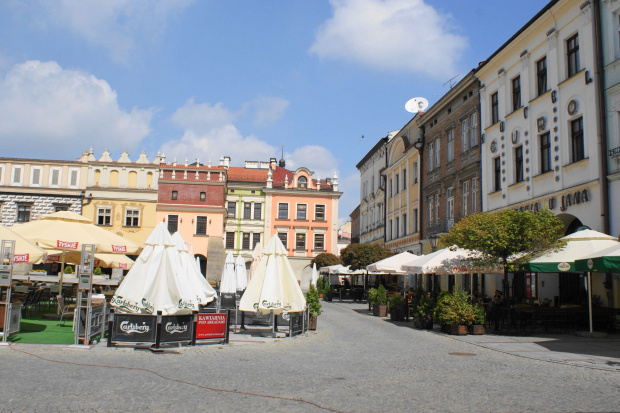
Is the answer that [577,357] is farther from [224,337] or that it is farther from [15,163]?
[15,163]

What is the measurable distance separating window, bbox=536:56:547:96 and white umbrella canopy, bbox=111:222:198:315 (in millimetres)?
16876

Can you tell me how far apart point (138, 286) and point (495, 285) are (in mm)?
19172

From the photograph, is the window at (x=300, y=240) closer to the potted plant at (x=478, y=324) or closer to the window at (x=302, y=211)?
the window at (x=302, y=211)

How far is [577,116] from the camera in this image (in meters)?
20.0

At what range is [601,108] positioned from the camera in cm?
1859

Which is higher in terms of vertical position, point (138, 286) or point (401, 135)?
point (401, 135)

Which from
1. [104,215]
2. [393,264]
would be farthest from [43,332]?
[104,215]

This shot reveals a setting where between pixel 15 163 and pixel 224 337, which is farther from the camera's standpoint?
pixel 15 163

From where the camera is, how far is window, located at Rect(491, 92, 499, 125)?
87.4 ft

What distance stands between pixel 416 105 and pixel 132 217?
26.6m

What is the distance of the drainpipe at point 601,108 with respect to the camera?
18.1 meters

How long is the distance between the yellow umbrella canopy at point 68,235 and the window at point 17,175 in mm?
35834

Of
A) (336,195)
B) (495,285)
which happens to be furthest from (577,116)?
(336,195)

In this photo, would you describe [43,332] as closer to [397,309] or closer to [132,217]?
[397,309]
